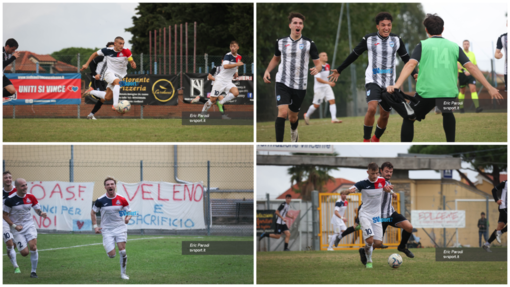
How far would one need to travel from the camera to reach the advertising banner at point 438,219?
10539 millimetres

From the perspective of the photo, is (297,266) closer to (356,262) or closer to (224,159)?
(356,262)

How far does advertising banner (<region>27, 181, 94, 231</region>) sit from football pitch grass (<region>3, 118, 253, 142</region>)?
6.76ft

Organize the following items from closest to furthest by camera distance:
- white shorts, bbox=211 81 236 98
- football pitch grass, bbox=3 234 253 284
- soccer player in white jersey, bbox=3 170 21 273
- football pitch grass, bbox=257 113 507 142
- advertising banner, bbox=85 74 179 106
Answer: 1. football pitch grass, bbox=3 234 253 284
2. soccer player in white jersey, bbox=3 170 21 273
3. football pitch grass, bbox=257 113 507 142
4. white shorts, bbox=211 81 236 98
5. advertising banner, bbox=85 74 179 106

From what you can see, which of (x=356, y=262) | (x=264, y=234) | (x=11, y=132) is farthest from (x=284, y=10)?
(x=356, y=262)

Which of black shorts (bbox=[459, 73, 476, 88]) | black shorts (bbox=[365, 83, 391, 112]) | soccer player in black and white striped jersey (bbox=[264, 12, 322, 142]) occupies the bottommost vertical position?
black shorts (bbox=[365, 83, 391, 112])

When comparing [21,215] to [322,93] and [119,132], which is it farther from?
[322,93]

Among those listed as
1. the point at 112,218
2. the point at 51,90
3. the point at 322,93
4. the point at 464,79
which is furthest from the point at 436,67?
the point at 51,90

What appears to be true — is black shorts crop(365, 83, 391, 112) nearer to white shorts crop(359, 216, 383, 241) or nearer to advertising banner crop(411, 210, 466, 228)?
white shorts crop(359, 216, 383, 241)

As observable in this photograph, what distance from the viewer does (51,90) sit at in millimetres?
16297

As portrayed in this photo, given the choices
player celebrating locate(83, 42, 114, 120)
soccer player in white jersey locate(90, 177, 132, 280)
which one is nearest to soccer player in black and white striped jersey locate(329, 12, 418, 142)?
soccer player in white jersey locate(90, 177, 132, 280)

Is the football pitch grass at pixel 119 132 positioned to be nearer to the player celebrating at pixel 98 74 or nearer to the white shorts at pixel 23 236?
the player celebrating at pixel 98 74

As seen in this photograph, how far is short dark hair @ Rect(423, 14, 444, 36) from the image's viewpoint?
21.8 feet

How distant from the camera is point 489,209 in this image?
16.1m

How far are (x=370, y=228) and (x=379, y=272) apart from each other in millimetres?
716
